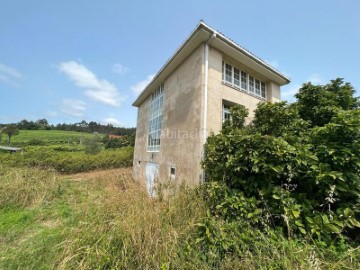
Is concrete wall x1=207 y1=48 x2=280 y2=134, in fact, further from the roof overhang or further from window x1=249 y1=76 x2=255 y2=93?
window x1=249 y1=76 x2=255 y2=93

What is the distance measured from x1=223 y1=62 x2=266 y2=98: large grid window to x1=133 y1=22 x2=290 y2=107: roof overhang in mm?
471

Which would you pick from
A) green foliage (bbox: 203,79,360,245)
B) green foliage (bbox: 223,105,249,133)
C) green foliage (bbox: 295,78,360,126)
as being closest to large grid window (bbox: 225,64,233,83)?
green foliage (bbox: 223,105,249,133)

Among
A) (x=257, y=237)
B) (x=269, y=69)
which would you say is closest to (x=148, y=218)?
(x=257, y=237)

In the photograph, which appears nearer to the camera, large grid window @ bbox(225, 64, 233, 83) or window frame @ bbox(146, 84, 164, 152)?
large grid window @ bbox(225, 64, 233, 83)

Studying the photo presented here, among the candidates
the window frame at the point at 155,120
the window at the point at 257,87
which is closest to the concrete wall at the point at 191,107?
the window at the point at 257,87

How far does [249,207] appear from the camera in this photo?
12.1 feet

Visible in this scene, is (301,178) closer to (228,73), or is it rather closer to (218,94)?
(218,94)

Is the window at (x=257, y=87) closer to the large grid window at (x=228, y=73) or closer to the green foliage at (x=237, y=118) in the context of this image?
the large grid window at (x=228, y=73)

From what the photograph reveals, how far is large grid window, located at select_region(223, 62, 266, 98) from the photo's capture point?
8.02 meters

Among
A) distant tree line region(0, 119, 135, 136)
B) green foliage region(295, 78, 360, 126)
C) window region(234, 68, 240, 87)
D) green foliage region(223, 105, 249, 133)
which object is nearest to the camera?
green foliage region(295, 78, 360, 126)

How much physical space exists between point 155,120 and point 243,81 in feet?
21.0

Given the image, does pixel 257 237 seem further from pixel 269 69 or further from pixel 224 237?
pixel 269 69

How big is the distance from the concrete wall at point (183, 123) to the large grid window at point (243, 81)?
1616 mm

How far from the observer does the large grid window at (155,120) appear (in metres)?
11.1
